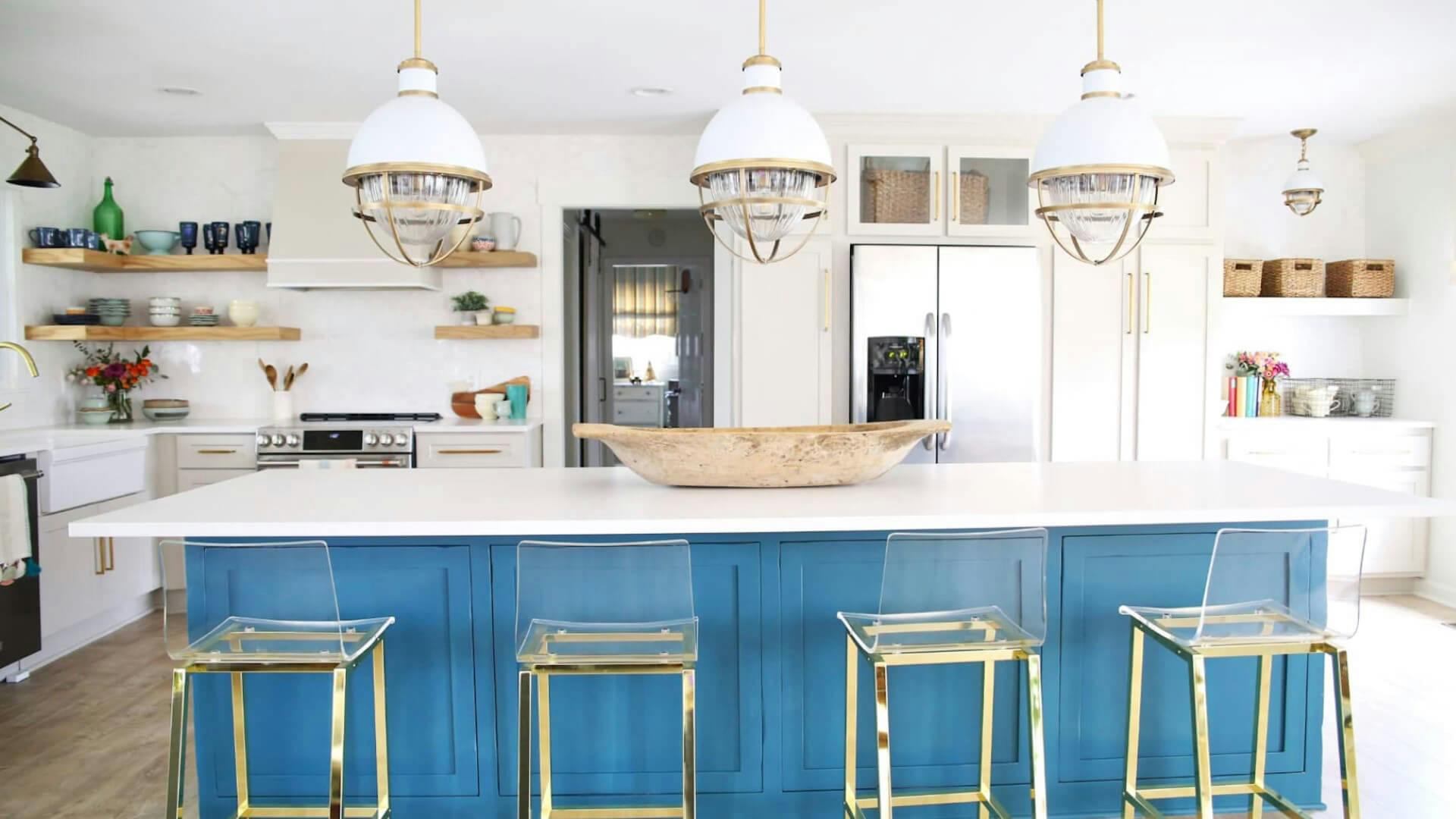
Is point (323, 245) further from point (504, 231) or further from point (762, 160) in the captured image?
point (762, 160)

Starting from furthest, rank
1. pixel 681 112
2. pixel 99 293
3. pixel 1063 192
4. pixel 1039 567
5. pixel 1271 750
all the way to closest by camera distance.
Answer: pixel 99 293, pixel 681 112, pixel 1271 750, pixel 1063 192, pixel 1039 567

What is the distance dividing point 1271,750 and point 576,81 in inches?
135

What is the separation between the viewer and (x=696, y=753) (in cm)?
234

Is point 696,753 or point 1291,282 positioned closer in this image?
point 696,753

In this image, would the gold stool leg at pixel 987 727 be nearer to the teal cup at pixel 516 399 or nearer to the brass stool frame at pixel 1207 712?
the brass stool frame at pixel 1207 712

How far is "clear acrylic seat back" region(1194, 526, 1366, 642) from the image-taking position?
201 centimetres

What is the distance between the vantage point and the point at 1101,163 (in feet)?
7.22

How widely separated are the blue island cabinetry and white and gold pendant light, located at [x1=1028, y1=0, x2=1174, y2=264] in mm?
777

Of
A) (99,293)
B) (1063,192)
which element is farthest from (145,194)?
(1063,192)

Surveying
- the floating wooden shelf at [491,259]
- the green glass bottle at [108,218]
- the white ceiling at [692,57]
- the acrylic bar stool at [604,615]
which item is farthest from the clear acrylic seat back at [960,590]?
the green glass bottle at [108,218]

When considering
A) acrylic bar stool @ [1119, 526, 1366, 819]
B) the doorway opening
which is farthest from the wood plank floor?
the doorway opening

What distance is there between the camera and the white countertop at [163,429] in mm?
3881

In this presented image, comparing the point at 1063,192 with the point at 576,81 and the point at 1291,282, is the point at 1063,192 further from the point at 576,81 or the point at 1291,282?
the point at 1291,282

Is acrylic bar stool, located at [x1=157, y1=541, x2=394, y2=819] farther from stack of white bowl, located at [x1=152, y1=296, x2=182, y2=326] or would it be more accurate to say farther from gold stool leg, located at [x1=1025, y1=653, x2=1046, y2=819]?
stack of white bowl, located at [x1=152, y1=296, x2=182, y2=326]
